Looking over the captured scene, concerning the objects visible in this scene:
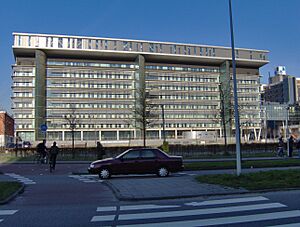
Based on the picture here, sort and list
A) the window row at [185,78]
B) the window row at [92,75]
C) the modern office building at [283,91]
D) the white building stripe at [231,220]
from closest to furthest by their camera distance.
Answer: the white building stripe at [231,220], the window row at [92,75], the window row at [185,78], the modern office building at [283,91]

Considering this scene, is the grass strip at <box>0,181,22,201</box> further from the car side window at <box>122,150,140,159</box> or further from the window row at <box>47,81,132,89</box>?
the window row at <box>47,81,132,89</box>

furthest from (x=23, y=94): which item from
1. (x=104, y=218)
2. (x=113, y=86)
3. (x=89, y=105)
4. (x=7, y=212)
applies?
(x=104, y=218)

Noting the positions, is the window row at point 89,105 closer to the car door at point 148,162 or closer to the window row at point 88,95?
the window row at point 88,95

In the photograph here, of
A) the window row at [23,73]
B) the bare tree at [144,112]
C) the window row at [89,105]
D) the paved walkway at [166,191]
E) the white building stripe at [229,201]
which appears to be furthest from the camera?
the window row at [89,105]

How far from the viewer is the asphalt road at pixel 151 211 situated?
7406 millimetres

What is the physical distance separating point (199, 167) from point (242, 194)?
10.8m

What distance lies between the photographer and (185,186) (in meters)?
12.9

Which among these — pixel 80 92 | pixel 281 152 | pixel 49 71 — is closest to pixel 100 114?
pixel 80 92

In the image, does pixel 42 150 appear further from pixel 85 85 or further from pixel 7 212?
pixel 85 85

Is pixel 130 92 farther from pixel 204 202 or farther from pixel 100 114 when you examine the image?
pixel 204 202

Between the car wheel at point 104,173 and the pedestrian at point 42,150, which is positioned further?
the pedestrian at point 42,150

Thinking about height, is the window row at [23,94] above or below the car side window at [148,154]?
above

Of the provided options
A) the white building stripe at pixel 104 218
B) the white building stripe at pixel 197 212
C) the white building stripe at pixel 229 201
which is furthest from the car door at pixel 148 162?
the white building stripe at pixel 104 218

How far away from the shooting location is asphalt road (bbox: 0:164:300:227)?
7406 millimetres
